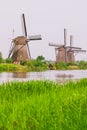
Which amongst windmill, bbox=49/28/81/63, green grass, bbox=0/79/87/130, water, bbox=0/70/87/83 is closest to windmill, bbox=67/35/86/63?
windmill, bbox=49/28/81/63

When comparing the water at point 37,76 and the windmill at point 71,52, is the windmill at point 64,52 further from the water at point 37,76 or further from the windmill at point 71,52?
the water at point 37,76

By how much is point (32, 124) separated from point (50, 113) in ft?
2.19

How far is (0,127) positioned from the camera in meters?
4.71

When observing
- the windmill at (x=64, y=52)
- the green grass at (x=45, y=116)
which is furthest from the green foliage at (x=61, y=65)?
the green grass at (x=45, y=116)

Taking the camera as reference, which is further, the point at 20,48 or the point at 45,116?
the point at 20,48

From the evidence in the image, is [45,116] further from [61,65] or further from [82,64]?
[82,64]

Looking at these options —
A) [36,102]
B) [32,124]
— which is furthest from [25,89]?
[32,124]

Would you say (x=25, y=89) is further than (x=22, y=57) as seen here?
No

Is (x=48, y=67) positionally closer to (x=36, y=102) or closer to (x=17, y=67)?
(x=17, y=67)

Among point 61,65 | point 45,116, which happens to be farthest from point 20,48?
point 45,116

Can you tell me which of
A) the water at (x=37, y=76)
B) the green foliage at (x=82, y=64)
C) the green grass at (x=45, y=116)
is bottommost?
the green foliage at (x=82, y=64)

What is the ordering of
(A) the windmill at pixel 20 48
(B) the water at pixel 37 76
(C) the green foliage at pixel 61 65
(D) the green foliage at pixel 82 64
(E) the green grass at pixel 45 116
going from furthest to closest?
(D) the green foliage at pixel 82 64
(C) the green foliage at pixel 61 65
(A) the windmill at pixel 20 48
(B) the water at pixel 37 76
(E) the green grass at pixel 45 116

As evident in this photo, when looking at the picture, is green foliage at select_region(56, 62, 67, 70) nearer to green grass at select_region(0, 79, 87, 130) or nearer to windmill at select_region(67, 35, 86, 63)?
windmill at select_region(67, 35, 86, 63)

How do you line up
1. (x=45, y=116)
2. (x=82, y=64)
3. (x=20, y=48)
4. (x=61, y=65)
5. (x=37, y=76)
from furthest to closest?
(x=82, y=64), (x=61, y=65), (x=20, y=48), (x=37, y=76), (x=45, y=116)
